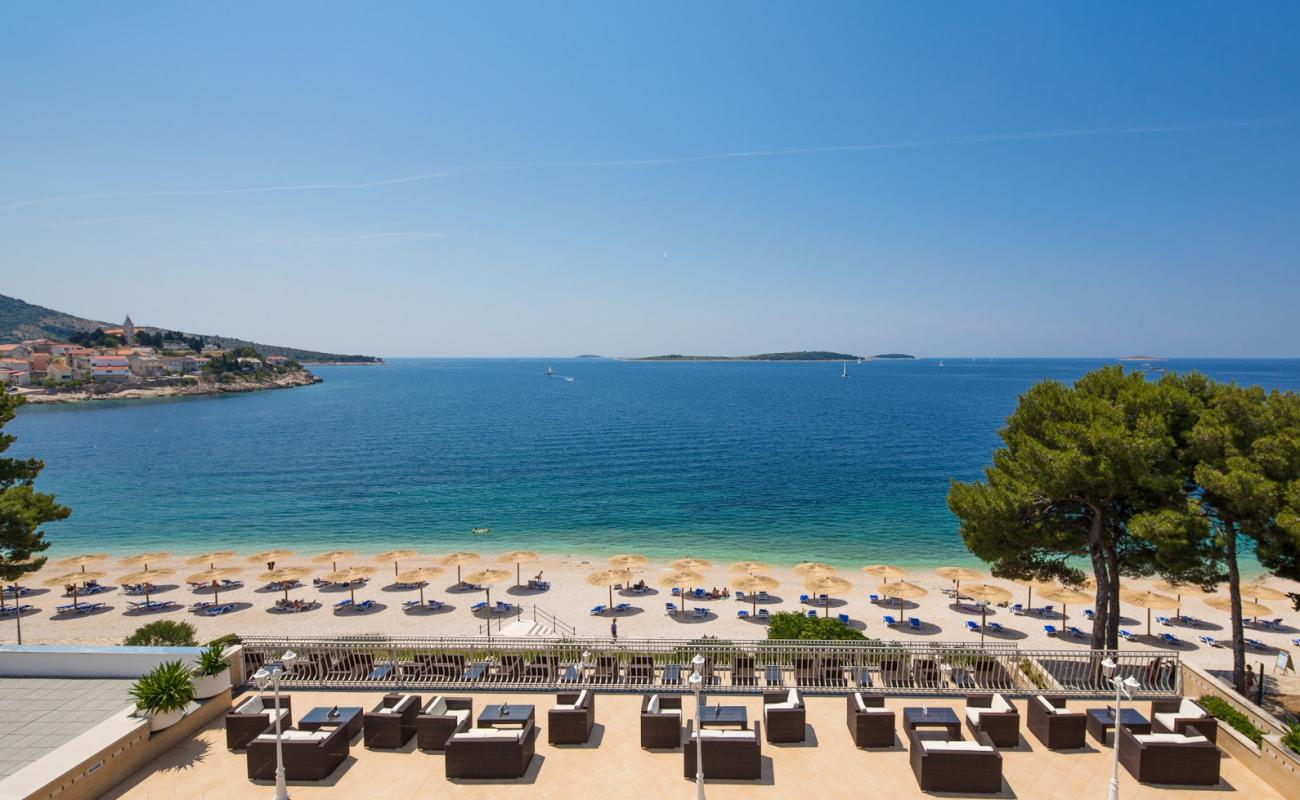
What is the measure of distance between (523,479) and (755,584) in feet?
98.2

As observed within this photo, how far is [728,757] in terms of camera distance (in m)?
8.50

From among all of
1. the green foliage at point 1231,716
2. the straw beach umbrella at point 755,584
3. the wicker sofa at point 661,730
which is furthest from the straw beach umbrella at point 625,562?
the green foliage at point 1231,716

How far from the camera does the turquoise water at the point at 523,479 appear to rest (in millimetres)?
35312

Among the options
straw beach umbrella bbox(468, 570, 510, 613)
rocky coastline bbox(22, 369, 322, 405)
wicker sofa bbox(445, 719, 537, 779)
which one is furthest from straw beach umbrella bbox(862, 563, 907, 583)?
rocky coastline bbox(22, 369, 322, 405)

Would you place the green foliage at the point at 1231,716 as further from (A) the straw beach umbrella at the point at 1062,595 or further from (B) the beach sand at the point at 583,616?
(A) the straw beach umbrella at the point at 1062,595

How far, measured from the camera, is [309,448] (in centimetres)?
6556

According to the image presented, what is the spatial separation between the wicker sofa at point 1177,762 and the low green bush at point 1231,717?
1.12 metres

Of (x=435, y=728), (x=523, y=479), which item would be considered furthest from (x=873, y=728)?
(x=523, y=479)

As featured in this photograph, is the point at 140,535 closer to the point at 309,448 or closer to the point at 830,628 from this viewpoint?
the point at 309,448

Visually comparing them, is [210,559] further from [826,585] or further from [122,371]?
[122,371]

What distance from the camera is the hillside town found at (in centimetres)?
12962

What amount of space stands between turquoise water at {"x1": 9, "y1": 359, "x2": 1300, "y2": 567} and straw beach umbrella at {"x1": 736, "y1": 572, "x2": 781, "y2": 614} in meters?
7.39

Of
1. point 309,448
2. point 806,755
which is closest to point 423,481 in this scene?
point 309,448

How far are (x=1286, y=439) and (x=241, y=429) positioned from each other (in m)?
96.6
